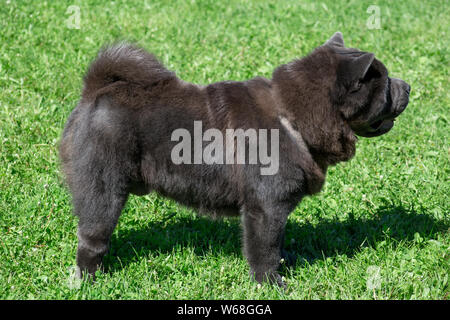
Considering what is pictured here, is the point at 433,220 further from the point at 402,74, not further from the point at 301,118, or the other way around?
the point at 402,74

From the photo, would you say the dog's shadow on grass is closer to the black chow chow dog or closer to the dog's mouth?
the black chow chow dog

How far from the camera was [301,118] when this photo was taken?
148 inches

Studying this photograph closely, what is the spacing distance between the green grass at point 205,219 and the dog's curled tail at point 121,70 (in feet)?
4.24

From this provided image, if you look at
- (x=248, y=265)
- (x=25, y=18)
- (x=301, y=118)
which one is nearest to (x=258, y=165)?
(x=301, y=118)

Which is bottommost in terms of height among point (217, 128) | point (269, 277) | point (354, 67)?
point (269, 277)

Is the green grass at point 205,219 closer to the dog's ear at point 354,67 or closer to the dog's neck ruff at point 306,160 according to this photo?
the dog's neck ruff at point 306,160

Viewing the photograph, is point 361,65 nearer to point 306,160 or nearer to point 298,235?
point 306,160

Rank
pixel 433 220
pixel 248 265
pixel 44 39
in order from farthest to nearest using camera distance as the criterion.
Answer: pixel 44 39, pixel 433 220, pixel 248 265

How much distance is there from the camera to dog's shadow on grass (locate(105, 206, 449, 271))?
14.5 feet

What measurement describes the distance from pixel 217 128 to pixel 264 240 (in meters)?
0.82

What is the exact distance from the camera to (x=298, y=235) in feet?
15.5

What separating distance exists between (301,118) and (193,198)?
0.94 metres

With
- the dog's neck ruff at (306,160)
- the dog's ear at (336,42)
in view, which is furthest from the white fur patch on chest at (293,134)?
the dog's ear at (336,42)
